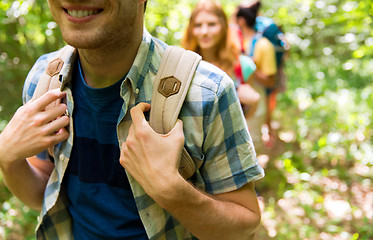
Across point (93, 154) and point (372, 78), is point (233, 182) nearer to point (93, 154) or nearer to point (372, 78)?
point (93, 154)

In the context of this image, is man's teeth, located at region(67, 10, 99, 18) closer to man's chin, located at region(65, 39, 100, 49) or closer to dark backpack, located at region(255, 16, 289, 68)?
man's chin, located at region(65, 39, 100, 49)

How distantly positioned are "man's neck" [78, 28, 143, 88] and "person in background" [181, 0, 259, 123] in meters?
2.11

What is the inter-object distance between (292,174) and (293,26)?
5.82 m

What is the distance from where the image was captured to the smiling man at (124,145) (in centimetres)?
124

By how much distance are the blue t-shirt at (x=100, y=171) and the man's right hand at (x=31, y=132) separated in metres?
0.10

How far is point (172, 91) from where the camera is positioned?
50.6 inches

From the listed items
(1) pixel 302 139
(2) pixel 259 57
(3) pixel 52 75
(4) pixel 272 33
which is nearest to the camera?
(3) pixel 52 75

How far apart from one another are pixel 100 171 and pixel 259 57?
10.9 feet

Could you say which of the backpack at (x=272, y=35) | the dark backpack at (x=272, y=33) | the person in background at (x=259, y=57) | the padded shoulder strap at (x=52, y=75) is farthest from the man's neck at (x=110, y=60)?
the dark backpack at (x=272, y=33)

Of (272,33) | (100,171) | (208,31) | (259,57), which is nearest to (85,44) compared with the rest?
(100,171)

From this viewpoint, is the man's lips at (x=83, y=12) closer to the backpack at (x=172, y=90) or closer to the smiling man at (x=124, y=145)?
the smiling man at (x=124, y=145)

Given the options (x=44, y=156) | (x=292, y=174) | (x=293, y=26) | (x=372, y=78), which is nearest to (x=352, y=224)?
(x=292, y=174)

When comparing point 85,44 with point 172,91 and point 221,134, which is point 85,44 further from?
point 221,134

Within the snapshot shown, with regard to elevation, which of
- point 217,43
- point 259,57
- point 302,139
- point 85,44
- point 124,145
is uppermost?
point 85,44
